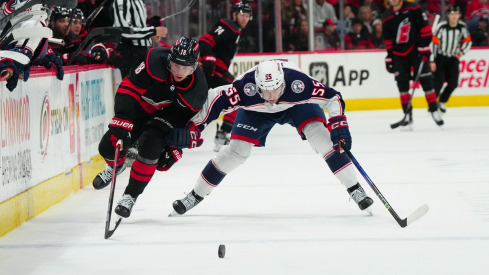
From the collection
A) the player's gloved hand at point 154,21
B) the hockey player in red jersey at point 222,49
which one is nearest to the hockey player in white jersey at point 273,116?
the player's gloved hand at point 154,21

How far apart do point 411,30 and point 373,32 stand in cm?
362

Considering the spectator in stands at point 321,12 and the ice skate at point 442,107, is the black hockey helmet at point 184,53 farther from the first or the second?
the spectator in stands at point 321,12

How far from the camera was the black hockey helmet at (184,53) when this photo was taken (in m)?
4.43

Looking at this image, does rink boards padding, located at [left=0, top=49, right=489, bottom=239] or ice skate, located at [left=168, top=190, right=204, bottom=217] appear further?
ice skate, located at [left=168, top=190, right=204, bottom=217]

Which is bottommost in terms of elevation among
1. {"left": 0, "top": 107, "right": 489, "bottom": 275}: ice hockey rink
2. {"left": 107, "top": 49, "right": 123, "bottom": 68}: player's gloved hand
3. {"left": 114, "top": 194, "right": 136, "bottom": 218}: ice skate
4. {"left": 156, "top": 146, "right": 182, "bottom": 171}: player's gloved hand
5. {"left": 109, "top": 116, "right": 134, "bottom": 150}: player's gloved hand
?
{"left": 0, "top": 107, "right": 489, "bottom": 275}: ice hockey rink

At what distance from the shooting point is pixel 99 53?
22.9ft

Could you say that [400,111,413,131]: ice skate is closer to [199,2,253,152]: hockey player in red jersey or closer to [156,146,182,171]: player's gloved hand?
[199,2,253,152]: hockey player in red jersey

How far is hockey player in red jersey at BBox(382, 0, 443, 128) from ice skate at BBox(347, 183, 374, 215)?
5040 millimetres

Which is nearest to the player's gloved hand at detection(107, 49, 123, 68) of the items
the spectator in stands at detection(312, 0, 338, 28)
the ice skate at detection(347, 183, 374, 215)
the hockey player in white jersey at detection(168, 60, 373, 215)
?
the hockey player in white jersey at detection(168, 60, 373, 215)

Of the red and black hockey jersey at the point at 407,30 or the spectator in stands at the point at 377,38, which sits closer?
the red and black hockey jersey at the point at 407,30

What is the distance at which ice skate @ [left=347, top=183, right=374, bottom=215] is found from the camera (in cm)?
468

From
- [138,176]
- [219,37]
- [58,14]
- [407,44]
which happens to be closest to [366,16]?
[407,44]

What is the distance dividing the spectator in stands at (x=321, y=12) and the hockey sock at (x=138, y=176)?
8.76 meters

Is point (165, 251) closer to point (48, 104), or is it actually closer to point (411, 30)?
point (48, 104)
